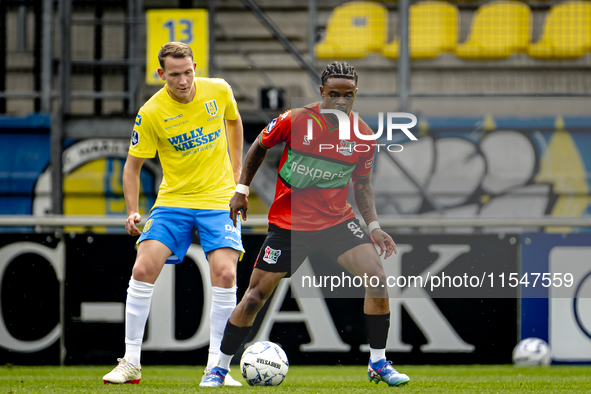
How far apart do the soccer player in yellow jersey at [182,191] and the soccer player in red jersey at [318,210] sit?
187 millimetres

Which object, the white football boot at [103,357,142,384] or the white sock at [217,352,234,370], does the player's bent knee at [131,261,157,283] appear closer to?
the white football boot at [103,357,142,384]

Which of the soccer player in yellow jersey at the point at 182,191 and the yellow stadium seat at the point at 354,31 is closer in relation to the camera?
the soccer player in yellow jersey at the point at 182,191

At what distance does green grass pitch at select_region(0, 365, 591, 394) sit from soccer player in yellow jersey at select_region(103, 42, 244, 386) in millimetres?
425

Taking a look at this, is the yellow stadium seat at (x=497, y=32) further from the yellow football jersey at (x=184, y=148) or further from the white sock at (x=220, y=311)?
the white sock at (x=220, y=311)

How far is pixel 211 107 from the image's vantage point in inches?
169

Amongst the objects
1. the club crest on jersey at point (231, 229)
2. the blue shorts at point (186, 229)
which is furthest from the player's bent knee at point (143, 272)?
the club crest on jersey at point (231, 229)

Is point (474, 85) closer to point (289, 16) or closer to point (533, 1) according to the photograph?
point (533, 1)

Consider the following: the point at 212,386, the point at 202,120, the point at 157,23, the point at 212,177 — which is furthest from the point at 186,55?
the point at 157,23

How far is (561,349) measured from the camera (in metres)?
5.31

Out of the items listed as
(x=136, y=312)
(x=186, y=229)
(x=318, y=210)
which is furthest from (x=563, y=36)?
(x=136, y=312)

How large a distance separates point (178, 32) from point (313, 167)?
421cm

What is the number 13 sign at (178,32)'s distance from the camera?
25.1ft

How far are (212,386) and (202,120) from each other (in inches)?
62.1

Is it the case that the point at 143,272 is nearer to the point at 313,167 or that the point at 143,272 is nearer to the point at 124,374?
the point at 124,374
